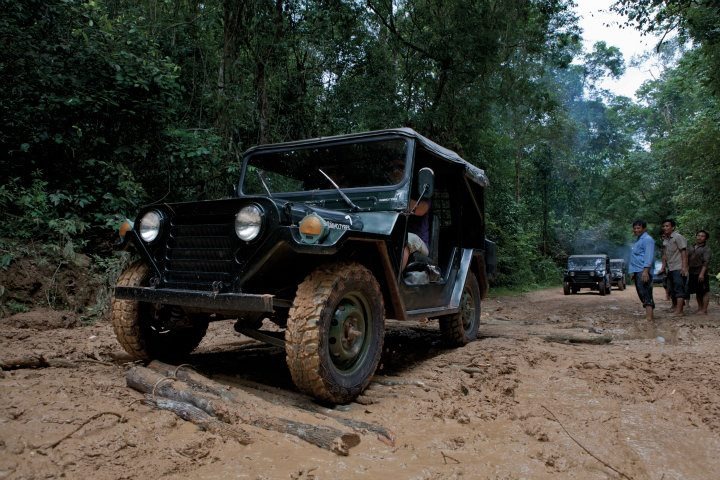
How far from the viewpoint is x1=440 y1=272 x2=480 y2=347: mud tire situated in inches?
209

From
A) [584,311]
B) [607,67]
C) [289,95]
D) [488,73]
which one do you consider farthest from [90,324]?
[607,67]

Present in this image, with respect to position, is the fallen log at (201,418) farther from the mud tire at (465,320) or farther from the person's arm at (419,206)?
the mud tire at (465,320)

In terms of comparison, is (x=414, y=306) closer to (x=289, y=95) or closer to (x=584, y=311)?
(x=584, y=311)

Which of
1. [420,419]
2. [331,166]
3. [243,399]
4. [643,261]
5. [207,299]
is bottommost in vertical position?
[420,419]

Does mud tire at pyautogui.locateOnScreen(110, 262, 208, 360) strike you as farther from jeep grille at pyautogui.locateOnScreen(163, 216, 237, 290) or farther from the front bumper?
jeep grille at pyautogui.locateOnScreen(163, 216, 237, 290)

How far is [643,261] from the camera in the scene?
24.3 ft

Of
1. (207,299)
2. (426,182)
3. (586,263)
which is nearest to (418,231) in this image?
(426,182)

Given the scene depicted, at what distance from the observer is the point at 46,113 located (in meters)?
7.57

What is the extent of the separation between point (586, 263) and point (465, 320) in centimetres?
1428

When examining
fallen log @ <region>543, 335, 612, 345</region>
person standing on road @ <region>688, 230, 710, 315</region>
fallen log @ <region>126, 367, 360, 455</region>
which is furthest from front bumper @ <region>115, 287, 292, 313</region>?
person standing on road @ <region>688, 230, 710, 315</region>

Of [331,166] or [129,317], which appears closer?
[129,317]

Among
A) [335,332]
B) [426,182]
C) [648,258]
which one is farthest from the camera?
[648,258]

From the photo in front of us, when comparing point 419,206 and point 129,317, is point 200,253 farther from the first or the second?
point 419,206

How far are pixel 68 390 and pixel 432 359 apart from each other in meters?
2.96
